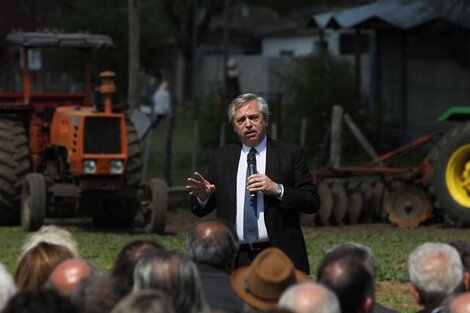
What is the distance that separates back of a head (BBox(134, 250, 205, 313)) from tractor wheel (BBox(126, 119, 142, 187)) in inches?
476

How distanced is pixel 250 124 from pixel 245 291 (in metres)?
2.03

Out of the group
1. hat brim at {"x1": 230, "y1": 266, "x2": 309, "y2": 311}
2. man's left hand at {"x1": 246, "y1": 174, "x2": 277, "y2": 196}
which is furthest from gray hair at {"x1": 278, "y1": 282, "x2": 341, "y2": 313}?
man's left hand at {"x1": 246, "y1": 174, "x2": 277, "y2": 196}

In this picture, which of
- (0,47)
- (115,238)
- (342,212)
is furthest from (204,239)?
(0,47)

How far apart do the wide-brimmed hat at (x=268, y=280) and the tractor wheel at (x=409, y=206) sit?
11.7 metres

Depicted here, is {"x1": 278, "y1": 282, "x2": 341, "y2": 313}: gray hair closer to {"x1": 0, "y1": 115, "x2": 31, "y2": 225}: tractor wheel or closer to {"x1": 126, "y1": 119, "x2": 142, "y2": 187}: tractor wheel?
{"x1": 126, "y1": 119, "x2": 142, "y2": 187}: tractor wheel

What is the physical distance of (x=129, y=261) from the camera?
6.99 m

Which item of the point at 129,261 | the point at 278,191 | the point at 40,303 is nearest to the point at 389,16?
the point at 278,191

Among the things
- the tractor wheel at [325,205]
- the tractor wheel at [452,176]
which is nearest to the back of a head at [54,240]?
the tractor wheel at [452,176]

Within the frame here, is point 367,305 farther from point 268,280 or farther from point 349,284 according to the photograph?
point 268,280

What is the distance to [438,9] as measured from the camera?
79.2ft

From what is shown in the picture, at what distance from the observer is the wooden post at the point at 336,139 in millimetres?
21736

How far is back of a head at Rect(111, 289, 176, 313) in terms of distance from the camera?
5121 millimetres

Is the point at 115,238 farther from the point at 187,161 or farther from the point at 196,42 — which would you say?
the point at 196,42

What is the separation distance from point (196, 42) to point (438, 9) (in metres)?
35.3
